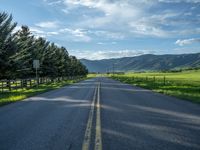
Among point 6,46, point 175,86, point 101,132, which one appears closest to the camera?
point 101,132

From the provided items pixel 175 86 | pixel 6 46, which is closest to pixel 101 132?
pixel 6 46

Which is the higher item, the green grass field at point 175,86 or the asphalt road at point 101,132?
the asphalt road at point 101,132

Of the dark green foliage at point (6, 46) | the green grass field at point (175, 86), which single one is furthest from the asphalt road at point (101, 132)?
the dark green foliage at point (6, 46)

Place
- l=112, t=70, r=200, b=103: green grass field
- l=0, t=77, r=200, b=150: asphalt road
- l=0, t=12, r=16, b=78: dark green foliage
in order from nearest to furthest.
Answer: l=0, t=77, r=200, b=150: asphalt road → l=112, t=70, r=200, b=103: green grass field → l=0, t=12, r=16, b=78: dark green foliage

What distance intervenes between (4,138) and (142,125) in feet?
13.0

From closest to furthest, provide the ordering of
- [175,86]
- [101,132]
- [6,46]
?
[101,132] → [6,46] → [175,86]

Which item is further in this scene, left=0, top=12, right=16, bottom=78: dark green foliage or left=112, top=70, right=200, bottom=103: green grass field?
left=0, top=12, right=16, bottom=78: dark green foliage

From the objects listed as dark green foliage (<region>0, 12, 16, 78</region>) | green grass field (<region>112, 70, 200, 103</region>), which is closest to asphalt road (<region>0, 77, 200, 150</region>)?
green grass field (<region>112, 70, 200, 103</region>)

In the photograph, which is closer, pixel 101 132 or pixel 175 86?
pixel 101 132

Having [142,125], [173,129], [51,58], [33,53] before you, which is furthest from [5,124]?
[51,58]

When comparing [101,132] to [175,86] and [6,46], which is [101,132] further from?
[175,86]

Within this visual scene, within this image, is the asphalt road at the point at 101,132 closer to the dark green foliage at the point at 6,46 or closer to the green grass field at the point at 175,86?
the green grass field at the point at 175,86

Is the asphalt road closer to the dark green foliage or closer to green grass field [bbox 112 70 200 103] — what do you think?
green grass field [bbox 112 70 200 103]

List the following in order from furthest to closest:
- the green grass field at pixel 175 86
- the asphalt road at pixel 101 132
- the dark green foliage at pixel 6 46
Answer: the dark green foliage at pixel 6 46
the green grass field at pixel 175 86
the asphalt road at pixel 101 132
